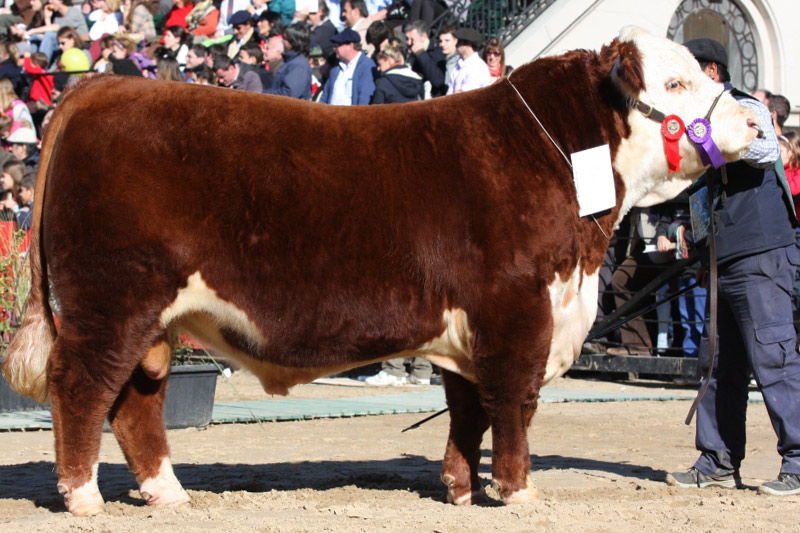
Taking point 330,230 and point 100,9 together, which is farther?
point 100,9

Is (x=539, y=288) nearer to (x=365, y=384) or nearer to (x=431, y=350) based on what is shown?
(x=431, y=350)

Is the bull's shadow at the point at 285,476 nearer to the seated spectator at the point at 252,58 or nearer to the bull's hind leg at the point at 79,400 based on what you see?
the bull's hind leg at the point at 79,400

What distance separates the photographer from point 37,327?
15.3 ft

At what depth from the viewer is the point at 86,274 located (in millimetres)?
4320

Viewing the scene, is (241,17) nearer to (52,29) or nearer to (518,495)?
(52,29)

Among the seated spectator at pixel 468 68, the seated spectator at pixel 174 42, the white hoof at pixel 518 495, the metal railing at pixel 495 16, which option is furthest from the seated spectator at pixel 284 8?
the white hoof at pixel 518 495

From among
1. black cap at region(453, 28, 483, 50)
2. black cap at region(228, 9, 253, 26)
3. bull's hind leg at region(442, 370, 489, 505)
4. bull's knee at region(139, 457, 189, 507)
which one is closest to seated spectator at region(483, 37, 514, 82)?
black cap at region(453, 28, 483, 50)

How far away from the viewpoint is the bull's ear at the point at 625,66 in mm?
4586

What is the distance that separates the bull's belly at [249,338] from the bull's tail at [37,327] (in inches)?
18.4

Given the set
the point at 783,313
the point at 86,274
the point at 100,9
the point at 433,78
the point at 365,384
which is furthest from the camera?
the point at 100,9

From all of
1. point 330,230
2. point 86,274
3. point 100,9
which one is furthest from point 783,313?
point 100,9

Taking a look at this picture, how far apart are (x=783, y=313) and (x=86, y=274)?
327 centimetres

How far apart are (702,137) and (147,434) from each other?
2800mm

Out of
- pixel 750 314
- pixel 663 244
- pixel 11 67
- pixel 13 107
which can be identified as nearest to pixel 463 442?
pixel 750 314
